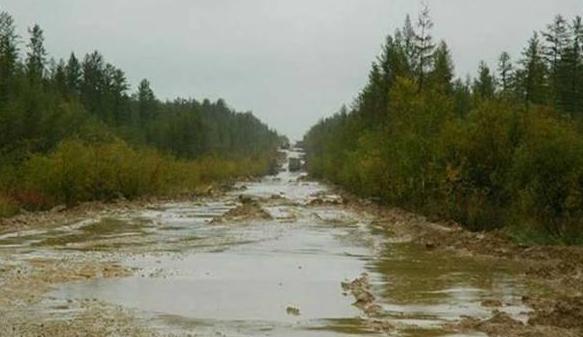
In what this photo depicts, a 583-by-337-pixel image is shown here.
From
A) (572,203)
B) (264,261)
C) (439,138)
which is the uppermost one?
(439,138)

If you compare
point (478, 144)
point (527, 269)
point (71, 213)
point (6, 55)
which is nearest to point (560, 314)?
point (527, 269)

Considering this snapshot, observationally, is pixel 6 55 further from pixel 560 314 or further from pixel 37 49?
pixel 560 314

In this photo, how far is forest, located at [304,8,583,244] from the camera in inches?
1026

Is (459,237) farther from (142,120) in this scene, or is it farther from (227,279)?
(142,120)

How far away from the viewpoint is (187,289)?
55.7 feet

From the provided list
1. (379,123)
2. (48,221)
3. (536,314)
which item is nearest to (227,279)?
(536,314)

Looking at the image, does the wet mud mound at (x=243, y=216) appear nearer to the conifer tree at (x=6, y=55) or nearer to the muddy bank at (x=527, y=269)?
the muddy bank at (x=527, y=269)

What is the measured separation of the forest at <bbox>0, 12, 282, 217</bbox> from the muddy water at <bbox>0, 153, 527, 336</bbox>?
11093 mm

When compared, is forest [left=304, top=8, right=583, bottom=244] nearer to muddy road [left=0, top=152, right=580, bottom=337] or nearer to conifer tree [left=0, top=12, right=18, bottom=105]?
muddy road [left=0, top=152, right=580, bottom=337]

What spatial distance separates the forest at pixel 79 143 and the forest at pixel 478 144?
50.3 ft

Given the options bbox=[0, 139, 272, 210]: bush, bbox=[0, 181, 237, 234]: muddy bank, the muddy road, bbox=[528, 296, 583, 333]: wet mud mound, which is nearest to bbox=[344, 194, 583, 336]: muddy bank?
bbox=[528, 296, 583, 333]: wet mud mound

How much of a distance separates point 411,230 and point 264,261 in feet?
37.4

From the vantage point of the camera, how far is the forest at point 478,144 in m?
26.1

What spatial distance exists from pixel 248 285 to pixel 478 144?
58.2 feet
